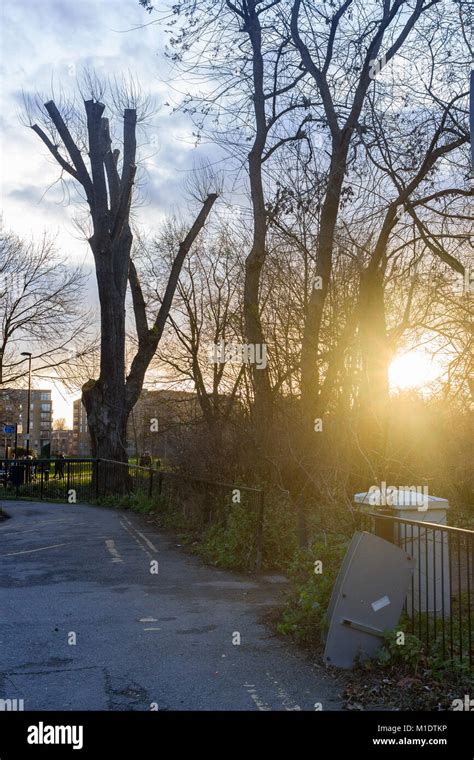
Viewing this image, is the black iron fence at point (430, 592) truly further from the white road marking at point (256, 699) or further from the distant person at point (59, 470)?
the distant person at point (59, 470)

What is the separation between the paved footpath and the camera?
5.81 meters

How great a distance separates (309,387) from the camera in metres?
13.7

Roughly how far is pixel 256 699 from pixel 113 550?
817cm

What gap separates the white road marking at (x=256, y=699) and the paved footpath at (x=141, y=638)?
0.01 m

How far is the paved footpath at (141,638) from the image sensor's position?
19.1 ft

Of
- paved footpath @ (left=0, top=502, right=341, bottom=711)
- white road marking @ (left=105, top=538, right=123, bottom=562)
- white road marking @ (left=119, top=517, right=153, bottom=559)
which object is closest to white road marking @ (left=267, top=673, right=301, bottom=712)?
paved footpath @ (left=0, top=502, right=341, bottom=711)

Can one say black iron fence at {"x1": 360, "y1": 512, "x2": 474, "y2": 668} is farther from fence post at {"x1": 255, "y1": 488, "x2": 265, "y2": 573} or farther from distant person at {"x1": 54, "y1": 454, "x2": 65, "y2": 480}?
distant person at {"x1": 54, "y1": 454, "x2": 65, "y2": 480}

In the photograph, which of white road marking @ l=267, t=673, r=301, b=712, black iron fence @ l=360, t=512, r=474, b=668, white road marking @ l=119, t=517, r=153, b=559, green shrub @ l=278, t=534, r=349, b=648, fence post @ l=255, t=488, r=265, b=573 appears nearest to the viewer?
white road marking @ l=267, t=673, r=301, b=712

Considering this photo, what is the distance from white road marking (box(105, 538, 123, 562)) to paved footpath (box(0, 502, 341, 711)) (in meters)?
0.02

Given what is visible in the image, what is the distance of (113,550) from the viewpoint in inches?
534

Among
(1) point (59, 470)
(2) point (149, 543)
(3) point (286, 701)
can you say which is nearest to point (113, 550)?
(2) point (149, 543)
